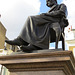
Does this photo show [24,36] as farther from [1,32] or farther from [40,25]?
[1,32]

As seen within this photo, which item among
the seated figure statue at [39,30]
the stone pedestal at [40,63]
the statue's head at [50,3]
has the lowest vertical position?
the stone pedestal at [40,63]

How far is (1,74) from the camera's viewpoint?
17.2 meters

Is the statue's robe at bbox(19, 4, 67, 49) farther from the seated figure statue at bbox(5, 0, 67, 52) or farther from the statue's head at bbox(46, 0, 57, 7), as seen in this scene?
the statue's head at bbox(46, 0, 57, 7)

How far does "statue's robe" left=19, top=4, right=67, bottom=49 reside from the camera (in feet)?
11.6

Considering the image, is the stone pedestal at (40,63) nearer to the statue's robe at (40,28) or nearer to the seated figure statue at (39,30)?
the seated figure statue at (39,30)

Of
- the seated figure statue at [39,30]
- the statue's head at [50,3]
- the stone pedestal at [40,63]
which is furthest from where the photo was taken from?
the statue's head at [50,3]

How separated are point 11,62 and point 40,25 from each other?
1100 mm

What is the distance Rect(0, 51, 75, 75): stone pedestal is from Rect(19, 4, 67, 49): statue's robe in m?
0.47

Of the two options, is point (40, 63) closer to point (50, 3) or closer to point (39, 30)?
point (39, 30)

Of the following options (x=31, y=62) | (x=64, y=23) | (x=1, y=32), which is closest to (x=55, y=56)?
(x=31, y=62)

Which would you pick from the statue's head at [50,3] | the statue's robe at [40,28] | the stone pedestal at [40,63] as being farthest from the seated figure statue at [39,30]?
the statue's head at [50,3]

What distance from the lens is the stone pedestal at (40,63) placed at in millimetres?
2954

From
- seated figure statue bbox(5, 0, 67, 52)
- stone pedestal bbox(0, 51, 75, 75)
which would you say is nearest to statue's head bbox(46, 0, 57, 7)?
seated figure statue bbox(5, 0, 67, 52)

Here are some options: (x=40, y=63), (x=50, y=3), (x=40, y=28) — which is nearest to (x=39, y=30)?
(x=40, y=28)
